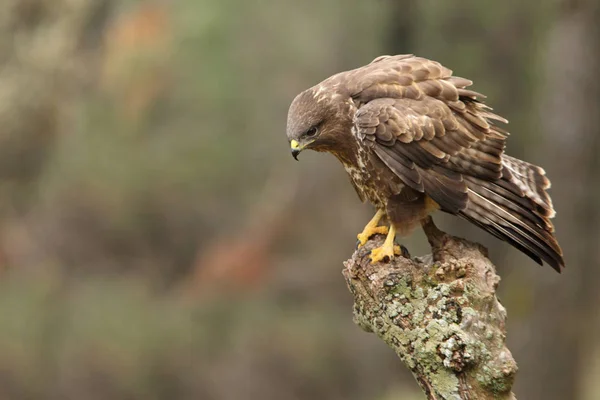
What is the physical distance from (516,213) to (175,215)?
641cm

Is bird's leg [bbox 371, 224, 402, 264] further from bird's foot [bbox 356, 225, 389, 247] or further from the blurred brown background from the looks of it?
the blurred brown background

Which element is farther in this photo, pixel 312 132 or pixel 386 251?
pixel 312 132

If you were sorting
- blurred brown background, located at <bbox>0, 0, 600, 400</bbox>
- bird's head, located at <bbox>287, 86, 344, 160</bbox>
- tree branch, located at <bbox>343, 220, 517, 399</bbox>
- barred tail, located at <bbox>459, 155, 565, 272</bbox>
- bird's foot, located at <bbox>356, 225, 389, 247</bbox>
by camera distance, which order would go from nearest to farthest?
1. tree branch, located at <bbox>343, 220, 517, 399</bbox>
2. barred tail, located at <bbox>459, 155, 565, 272</bbox>
3. bird's head, located at <bbox>287, 86, 344, 160</bbox>
4. bird's foot, located at <bbox>356, 225, 389, 247</bbox>
5. blurred brown background, located at <bbox>0, 0, 600, 400</bbox>

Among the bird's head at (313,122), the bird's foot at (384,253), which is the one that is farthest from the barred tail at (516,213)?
the bird's head at (313,122)

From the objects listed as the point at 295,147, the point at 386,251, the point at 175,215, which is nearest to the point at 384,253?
the point at 386,251

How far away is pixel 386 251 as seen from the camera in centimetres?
329

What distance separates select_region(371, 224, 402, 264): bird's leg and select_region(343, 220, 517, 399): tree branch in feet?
0.12

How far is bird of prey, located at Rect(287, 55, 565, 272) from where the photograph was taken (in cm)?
325

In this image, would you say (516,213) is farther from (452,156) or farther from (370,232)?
(370,232)

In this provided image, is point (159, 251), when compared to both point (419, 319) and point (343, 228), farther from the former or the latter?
point (419, 319)

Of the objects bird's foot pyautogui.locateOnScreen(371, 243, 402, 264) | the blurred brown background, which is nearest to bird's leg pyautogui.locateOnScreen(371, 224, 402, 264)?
bird's foot pyautogui.locateOnScreen(371, 243, 402, 264)

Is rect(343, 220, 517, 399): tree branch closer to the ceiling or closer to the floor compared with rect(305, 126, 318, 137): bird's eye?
closer to the floor

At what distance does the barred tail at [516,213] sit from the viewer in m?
3.19

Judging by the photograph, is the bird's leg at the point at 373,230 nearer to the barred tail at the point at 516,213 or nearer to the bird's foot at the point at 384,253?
the bird's foot at the point at 384,253
